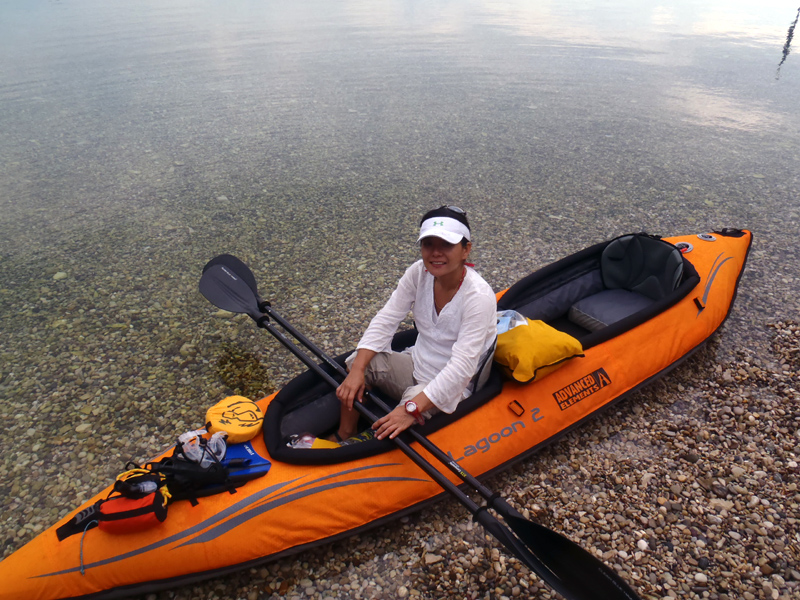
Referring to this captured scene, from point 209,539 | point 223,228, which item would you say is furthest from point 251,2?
point 209,539

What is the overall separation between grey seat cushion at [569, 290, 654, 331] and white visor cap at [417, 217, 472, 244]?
A: 2.26 metres

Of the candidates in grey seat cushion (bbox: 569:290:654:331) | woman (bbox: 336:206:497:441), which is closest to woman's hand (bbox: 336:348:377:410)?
woman (bbox: 336:206:497:441)

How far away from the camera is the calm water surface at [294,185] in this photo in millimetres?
4805

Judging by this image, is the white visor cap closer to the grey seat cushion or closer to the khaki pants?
the khaki pants

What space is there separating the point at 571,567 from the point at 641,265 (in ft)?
10.9

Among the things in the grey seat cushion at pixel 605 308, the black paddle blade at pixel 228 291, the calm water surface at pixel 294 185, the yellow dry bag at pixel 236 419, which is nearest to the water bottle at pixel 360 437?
the yellow dry bag at pixel 236 419

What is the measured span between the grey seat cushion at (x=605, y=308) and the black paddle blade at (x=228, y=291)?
291 centimetres

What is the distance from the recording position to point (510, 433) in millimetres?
3523

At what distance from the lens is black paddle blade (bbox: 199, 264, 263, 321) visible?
4430mm

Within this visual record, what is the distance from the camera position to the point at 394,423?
10.3 feet

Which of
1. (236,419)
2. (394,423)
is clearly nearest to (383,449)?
(394,423)

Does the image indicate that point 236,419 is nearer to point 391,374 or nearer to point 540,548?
point 391,374

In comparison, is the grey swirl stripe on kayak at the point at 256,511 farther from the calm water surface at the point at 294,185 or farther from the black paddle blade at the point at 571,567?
the calm water surface at the point at 294,185

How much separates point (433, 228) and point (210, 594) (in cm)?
248
